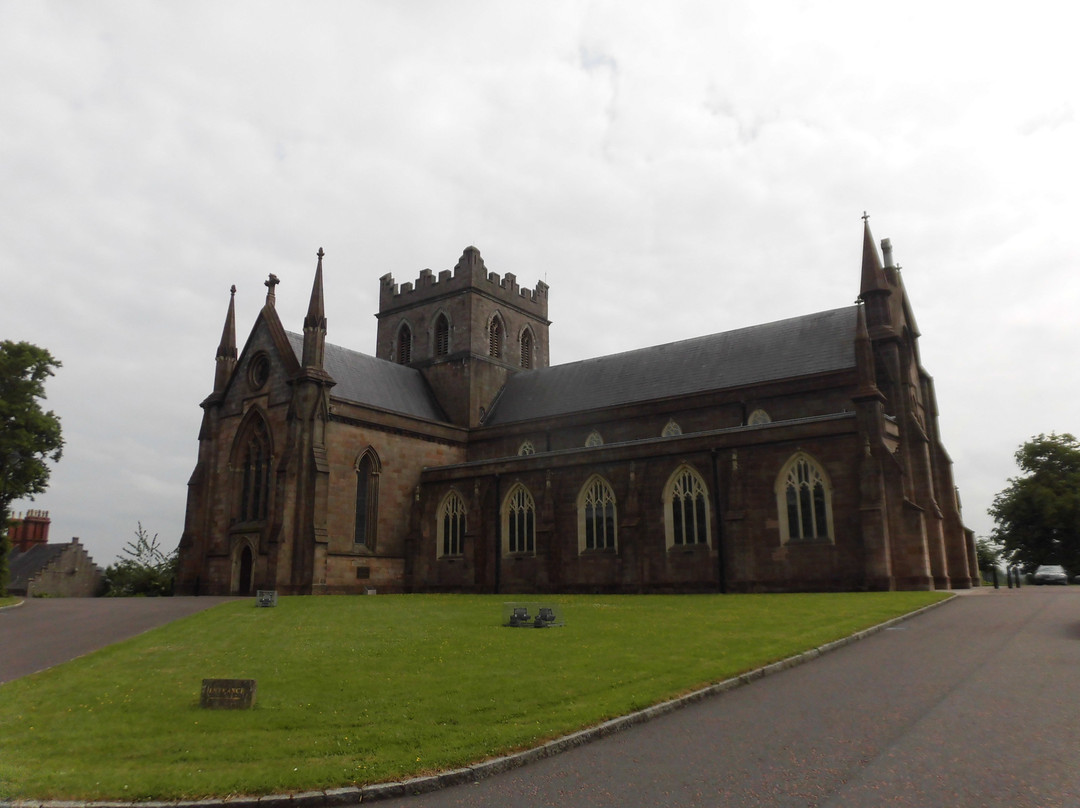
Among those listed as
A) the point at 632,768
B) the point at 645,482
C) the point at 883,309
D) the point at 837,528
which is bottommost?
the point at 632,768

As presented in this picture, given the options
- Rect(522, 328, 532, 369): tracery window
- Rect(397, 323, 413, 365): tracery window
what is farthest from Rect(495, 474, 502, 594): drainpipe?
Rect(397, 323, 413, 365): tracery window

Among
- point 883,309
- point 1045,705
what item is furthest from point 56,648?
point 883,309

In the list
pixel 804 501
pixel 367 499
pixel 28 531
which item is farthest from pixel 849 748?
pixel 28 531

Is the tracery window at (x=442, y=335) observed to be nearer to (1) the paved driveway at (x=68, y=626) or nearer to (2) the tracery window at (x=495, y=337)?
(2) the tracery window at (x=495, y=337)

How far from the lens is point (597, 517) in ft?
114

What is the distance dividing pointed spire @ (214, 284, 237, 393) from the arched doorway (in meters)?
9.47

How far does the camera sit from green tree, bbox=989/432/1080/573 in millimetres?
51812

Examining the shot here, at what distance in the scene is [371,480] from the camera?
→ 131ft

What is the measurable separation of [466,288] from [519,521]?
17721 mm

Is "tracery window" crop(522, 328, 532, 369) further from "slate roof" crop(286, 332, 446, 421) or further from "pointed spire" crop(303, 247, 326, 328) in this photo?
"pointed spire" crop(303, 247, 326, 328)

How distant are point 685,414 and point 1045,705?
1126 inches

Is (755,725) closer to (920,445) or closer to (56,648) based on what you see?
(56,648)

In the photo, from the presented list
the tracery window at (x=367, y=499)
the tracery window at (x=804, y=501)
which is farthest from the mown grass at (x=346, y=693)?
the tracery window at (x=367, y=499)

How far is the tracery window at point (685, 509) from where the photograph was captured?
31.9 m
